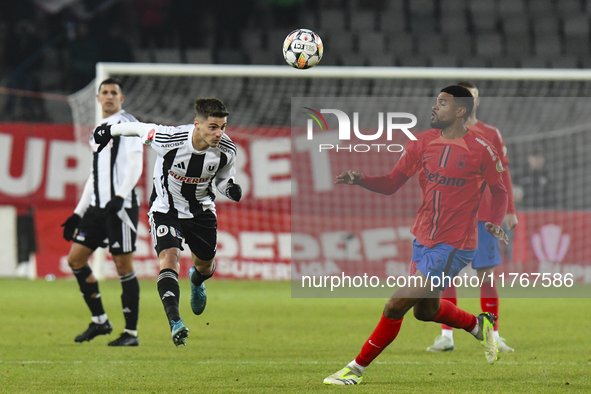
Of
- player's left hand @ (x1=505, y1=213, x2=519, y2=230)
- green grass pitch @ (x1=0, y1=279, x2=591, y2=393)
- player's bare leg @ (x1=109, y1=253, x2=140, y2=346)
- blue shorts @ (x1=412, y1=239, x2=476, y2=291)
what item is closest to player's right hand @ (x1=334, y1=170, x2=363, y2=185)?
blue shorts @ (x1=412, y1=239, x2=476, y2=291)

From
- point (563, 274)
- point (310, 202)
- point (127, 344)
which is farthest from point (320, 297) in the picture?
point (127, 344)

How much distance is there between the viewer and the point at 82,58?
1816 cm

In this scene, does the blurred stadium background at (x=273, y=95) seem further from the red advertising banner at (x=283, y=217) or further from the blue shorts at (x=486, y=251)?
the blue shorts at (x=486, y=251)

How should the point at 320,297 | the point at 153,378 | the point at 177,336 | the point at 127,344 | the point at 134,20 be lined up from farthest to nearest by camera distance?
1. the point at 134,20
2. the point at 320,297
3. the point at 127,344
4. the point at 153,378
5. the point at 177,336

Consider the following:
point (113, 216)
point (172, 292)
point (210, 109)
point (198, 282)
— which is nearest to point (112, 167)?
point (113, 216)

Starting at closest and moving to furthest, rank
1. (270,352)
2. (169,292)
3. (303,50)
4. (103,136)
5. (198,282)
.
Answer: (169,292), (103,136), (198,282), (270,352), (303,50)

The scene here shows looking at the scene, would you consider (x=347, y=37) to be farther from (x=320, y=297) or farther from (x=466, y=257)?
(x=466, y=257)

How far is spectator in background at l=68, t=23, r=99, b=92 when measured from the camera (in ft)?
59.0

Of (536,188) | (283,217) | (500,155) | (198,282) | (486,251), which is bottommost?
(198,282)

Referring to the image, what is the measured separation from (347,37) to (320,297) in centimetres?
885

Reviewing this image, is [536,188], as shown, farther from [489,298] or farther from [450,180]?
[450,180]

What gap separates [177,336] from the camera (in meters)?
4.91

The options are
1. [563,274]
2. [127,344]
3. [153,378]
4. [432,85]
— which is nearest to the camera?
[153,378]

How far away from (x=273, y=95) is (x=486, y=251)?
927cm
